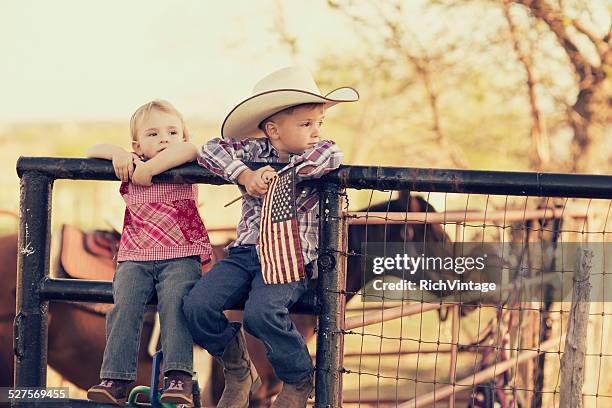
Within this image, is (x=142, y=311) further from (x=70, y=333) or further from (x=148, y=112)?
(x=70, y=333)

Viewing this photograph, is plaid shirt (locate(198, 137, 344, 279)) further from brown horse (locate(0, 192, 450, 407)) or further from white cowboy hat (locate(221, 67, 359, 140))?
brown horse (locate(0, 192, 450, 407))

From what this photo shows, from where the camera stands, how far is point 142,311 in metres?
2.93

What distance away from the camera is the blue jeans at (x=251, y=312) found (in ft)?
8.96

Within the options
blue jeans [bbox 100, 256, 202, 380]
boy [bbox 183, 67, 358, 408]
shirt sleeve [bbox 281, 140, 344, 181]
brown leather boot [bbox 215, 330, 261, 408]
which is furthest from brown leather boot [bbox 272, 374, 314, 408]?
shirt sleeve [bbox 281, 140, 344, 181]

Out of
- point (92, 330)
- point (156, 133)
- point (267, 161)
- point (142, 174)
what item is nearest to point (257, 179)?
point (267, 161)

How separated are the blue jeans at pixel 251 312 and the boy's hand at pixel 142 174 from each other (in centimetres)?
34

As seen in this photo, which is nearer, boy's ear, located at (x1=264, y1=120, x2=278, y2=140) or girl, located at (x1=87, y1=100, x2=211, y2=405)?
girl, located at (x1=87, y1=100, x2=211, y2=405)

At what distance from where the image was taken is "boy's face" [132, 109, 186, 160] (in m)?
3.10

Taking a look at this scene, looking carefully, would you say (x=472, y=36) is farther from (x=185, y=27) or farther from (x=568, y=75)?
(x=185, y=27)

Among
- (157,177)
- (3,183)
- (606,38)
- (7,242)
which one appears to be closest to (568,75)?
(606,38)

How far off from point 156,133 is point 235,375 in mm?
813

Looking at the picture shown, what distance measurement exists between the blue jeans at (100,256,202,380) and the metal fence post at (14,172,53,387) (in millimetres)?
214

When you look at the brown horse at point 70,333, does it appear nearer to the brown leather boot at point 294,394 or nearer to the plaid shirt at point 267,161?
the plaid shirt at point 267,161

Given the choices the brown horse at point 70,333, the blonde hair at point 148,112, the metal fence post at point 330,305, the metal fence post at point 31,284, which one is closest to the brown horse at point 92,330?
the brown horse at point 70,333
